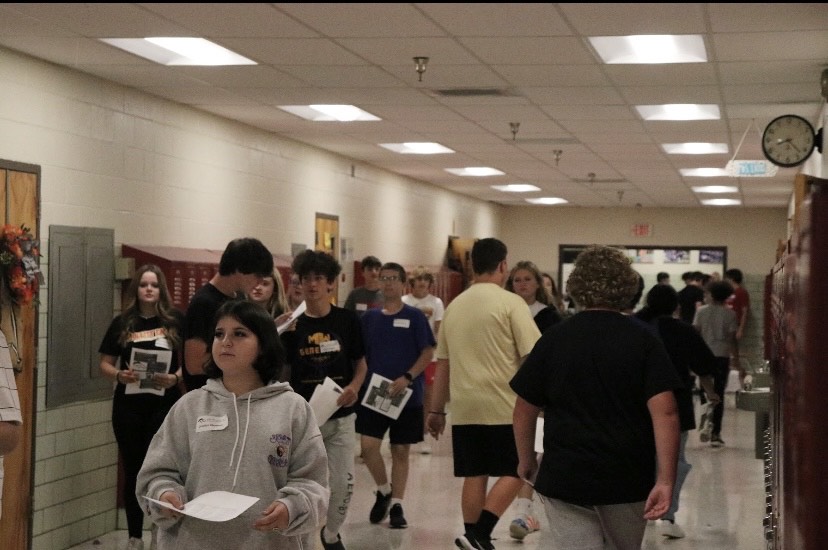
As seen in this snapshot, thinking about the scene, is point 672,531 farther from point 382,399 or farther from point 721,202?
point 721,202

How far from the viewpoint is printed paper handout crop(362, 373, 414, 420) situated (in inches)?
291

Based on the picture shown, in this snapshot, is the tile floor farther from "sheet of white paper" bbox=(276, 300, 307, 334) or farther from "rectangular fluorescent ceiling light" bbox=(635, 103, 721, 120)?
"rectangular fluorescent ceiling light" bbox=(635, 103, 721, 120)

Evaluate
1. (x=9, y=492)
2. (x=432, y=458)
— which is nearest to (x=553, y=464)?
(x=9, y=492)

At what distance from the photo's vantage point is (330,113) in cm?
945

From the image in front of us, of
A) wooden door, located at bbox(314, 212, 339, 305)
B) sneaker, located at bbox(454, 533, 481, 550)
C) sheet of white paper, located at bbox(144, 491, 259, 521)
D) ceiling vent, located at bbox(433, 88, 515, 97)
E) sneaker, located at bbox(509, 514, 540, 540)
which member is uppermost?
ceiling vent, located at bbox(433, 88, 515, 97)

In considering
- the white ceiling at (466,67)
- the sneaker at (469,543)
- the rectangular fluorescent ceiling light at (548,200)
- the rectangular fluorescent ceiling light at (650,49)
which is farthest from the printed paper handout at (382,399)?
the rectangular fluorescent ceiling light at (548,200)

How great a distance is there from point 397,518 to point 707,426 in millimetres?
5137

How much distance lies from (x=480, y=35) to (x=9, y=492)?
11.6 feet

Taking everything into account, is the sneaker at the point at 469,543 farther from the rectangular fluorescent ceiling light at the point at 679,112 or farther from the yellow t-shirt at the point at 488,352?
the rectangular fluorescent ceiling light at the point at 679,112

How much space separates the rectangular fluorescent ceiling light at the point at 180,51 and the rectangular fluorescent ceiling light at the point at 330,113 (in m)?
1.87

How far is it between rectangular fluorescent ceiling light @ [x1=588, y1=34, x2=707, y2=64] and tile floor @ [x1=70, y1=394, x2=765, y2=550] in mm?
2836

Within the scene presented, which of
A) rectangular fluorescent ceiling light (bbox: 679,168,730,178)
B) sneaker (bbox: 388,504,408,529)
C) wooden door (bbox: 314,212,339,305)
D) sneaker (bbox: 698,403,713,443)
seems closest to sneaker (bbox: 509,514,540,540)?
sneaker (bbox: 388,504,408,529)

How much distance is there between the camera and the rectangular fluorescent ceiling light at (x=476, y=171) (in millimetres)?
14039

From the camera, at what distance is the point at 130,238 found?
7785mm
